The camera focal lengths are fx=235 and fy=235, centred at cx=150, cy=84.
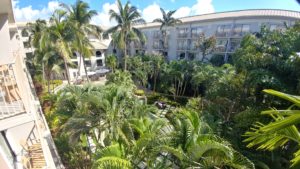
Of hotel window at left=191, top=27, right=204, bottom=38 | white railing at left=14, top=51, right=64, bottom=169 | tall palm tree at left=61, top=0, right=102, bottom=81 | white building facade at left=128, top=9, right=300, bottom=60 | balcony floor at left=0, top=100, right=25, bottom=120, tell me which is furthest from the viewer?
hotel window at left=191, top=27, right=204, bottom=38

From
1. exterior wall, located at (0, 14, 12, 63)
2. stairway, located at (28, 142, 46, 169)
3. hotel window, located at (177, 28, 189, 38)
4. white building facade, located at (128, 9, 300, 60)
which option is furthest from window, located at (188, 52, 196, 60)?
stairway, located at (28, 142, 46, 169)

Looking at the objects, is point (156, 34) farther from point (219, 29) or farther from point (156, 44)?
point (219, 29)

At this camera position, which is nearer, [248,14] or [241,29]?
[248,14]

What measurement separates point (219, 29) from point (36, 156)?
38.9 m

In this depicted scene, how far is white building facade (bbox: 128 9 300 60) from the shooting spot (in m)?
→ 35.0

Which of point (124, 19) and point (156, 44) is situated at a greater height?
point (124, 19)

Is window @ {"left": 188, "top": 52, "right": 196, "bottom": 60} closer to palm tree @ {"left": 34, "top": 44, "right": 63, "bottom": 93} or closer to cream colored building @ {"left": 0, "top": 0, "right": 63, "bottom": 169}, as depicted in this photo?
palm tree @ {"left": 34, "top": 44, "right": 63, "bottom": 93}

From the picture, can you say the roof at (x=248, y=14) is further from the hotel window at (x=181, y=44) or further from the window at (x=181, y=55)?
the window at (x=181, y=55)

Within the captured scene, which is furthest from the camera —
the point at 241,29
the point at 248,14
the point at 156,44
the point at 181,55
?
the point at 156,44

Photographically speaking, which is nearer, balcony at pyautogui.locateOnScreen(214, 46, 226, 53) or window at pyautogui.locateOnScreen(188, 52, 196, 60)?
balcony at pyautogui.locateOnScreen(214, 46, 226, 53)

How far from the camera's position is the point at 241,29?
1526 inches

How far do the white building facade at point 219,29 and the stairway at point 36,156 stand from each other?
2968cm

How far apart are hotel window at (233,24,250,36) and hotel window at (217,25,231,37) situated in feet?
3.96

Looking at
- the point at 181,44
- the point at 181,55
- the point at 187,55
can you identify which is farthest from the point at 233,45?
the point at 181,55
